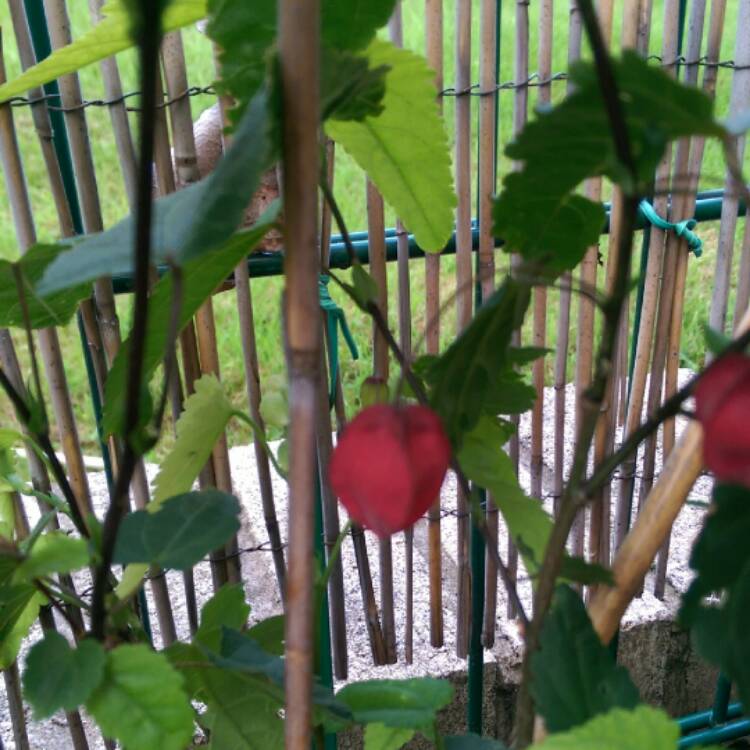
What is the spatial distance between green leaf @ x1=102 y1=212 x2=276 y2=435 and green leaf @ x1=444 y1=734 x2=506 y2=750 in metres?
0.22

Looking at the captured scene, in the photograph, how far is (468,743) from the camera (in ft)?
1.38

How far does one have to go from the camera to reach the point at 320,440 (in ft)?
2.77

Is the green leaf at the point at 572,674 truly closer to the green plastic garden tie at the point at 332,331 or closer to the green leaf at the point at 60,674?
the green leaf at the point at 60,674

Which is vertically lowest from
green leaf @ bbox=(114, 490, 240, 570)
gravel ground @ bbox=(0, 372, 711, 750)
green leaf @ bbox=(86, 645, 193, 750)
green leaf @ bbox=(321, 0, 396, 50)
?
gravel ground @ bbox=(0, 372, 711, 750)

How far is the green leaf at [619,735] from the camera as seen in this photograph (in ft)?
0.79

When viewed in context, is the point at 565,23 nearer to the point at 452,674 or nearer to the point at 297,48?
the point at 452,674

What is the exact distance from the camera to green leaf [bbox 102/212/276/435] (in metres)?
0.33

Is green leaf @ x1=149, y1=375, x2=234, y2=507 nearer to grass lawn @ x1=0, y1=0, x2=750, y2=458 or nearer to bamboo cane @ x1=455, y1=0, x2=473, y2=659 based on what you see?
bamboo cane @ x1=455, y1=0, x2=473, y2=659

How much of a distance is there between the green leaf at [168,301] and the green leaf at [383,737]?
0.24m

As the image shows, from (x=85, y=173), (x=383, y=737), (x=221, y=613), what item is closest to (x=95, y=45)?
(x=221, y=613)

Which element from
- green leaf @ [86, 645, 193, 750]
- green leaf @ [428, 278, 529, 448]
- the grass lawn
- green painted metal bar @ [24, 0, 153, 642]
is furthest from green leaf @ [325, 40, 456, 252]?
the grass lawn

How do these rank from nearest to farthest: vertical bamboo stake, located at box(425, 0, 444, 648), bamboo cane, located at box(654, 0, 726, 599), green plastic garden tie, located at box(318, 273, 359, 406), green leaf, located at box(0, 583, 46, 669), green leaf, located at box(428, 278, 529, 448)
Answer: green leaf, located at box(428, 278, 529, 448)
green leaf, located at box(0, 583, 46, 669)
green plastic garden tie, located at box(318, 273, 359, 406)
vertical bamboo stake, located at box(425, 0, 444, 648)
bamboo cane, located at box(654, 0, 726, 599)

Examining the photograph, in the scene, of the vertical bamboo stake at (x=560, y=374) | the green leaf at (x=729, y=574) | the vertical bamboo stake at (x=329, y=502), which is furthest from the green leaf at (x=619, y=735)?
the vertical bamboo stake at (x=560, y=374)

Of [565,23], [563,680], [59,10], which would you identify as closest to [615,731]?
[563,680]
